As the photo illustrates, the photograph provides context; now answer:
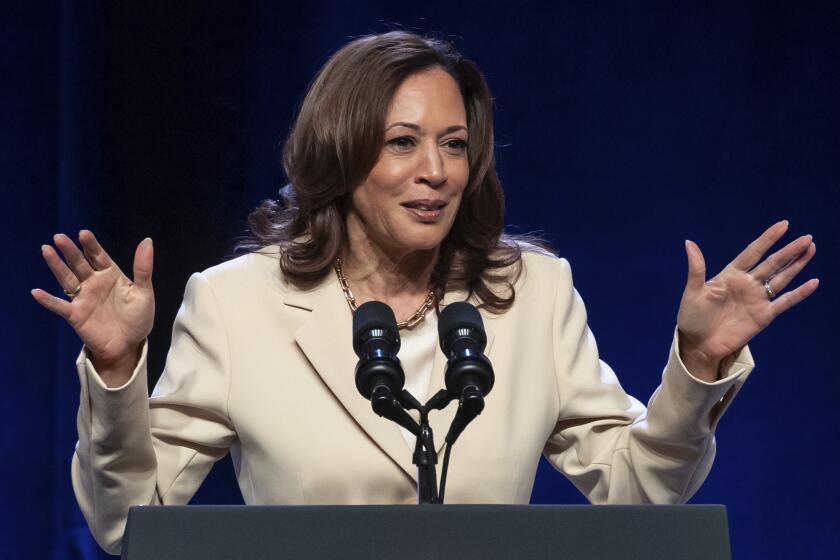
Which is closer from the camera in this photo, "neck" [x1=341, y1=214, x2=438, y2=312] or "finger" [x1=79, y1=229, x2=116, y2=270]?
"finger" [x1=79, y1=229, x2=116, y2=270]

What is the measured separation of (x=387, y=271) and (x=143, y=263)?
64 cm

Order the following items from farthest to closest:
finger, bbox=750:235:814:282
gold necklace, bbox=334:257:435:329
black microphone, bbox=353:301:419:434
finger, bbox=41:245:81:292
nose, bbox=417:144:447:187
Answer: gold necklace, bbox=334:257:435:329
nose, bbox=417:144:447:187
finger, bbox=750:235:814:282
finger, bbox=41:245:81:292
black microphone, bbox=353:301:419:434

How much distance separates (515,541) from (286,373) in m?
0.95

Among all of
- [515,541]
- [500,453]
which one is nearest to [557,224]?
[500,453]

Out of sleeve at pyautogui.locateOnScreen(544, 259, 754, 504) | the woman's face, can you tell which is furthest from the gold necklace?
sleeve at pyautogui.locateOnScreen(544, 259, 754, 504)

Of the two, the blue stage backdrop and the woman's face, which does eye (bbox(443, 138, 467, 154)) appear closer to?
the woman's face

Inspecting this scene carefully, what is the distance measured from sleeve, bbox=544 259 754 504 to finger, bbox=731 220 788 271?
0.42 ft

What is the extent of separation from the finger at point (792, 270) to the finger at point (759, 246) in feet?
0.14

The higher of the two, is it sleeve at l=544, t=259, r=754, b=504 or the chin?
the chin

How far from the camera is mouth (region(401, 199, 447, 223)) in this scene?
215cm

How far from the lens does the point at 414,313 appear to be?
2266mm

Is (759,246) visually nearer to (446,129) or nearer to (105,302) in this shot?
(446,129)

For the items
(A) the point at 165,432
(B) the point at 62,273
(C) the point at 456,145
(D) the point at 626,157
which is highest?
(C) the point at 456,145

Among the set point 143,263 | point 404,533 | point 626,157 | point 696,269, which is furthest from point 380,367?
point 626,157
